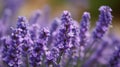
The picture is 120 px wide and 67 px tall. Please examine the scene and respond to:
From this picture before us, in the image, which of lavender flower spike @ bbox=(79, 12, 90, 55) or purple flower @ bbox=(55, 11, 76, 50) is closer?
purple flower @ bbox=(55, 11, 76, 50)

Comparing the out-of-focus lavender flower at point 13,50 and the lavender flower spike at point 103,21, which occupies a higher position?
the lavender flower spike at point 103,21

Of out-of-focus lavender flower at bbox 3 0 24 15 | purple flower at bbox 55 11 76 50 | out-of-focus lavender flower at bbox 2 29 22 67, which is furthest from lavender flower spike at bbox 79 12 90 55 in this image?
out-of-focus lavender flower at bbox 3 0 24 15

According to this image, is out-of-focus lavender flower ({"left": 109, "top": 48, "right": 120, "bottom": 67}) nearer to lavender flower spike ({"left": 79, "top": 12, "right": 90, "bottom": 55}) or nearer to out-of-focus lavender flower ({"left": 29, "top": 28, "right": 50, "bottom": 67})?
lavender flower spike ({"left": 79, "top": 12, "right": 90, "bottom": 55})

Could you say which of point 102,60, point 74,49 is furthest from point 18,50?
point 102,60

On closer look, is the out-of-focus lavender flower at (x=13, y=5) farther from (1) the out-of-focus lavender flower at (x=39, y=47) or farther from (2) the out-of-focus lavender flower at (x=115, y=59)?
(1) the out-of-focus lavender flower at (x=39, y=47)

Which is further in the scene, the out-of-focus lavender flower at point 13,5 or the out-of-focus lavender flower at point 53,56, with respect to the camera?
the out-of-focus lavender flower at point 13,5

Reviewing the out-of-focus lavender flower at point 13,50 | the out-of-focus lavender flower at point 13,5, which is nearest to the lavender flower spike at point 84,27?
the out-of-focus lavender flower at point 13,50
